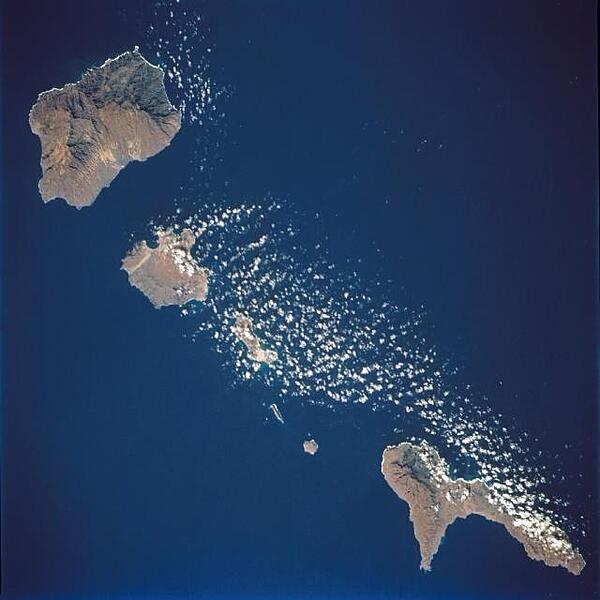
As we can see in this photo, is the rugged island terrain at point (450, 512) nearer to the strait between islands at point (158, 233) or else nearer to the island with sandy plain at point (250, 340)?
the strait between islands at point (158, 233)

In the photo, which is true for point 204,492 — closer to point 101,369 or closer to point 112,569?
point 112,569

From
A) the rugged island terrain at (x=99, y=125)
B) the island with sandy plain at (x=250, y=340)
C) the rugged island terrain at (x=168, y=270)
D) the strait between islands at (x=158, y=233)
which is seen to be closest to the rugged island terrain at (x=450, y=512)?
the strait between islands at (x=158, y=233)

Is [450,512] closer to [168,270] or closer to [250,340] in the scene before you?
[250,340]

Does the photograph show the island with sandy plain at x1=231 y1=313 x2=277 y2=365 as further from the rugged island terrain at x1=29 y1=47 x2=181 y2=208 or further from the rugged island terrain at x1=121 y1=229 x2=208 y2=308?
the rugged island terrain at x1=29 y1=47 x2=181 y2=208

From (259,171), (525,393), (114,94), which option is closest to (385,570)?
(525,393)

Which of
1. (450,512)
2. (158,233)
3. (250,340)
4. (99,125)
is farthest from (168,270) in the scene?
(450,512)
